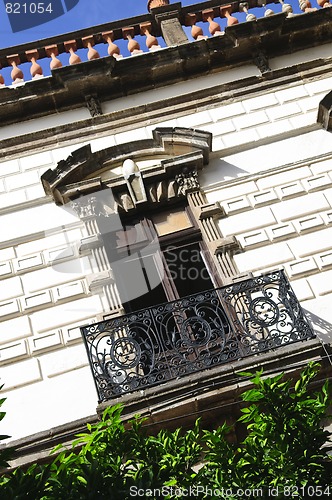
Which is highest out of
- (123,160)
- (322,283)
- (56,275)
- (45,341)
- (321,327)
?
(123,160)

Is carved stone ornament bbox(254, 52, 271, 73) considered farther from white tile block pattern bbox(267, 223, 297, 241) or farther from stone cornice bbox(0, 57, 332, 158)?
white tile block pattern bbox(267, 223, 297, 241)

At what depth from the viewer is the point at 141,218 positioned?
30.6ft

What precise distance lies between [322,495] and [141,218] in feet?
16.8

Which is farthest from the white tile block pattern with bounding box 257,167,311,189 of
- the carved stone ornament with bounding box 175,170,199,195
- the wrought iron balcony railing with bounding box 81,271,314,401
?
the wrought iron balcony railing with bounding box 81,271,314,401

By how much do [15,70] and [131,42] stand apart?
2039mm

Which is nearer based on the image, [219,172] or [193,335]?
[193,335]

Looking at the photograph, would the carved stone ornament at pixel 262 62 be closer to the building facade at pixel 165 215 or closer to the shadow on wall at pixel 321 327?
the building facade at pixel 165 215

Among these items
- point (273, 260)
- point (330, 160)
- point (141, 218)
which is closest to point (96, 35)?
point (141, 218)

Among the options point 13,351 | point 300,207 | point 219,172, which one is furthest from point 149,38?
point 13,351

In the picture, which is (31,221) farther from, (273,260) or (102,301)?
(273,260)

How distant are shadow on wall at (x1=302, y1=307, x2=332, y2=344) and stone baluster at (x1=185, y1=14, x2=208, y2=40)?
18.3 ft

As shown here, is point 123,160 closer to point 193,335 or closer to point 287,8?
point 193,335

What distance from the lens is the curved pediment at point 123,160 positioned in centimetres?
938

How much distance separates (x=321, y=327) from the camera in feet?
25.1
